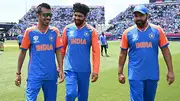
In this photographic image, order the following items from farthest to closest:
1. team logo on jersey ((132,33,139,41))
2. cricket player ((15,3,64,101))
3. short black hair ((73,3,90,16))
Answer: short black hair ((73,3,90,16))
team logo on jersey ((132,33,139,41))
cricket player ((15,3,64,101))

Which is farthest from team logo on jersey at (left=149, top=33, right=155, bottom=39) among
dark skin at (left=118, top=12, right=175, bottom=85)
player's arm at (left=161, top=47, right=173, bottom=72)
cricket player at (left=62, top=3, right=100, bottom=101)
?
cricket player at (left=62, top=3, right=100, bottom=101)

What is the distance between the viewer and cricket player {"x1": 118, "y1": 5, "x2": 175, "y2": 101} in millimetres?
5770

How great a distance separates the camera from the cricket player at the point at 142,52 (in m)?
5.77

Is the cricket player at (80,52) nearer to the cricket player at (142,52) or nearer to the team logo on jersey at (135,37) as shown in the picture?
the cricket player at (142,52)

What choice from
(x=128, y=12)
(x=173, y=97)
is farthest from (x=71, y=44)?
(x=128, y=12)

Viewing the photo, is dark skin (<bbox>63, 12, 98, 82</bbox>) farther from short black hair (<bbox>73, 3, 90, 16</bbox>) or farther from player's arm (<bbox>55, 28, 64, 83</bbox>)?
player's arm (<bbox>55, 28, 64, 83</bbox>)

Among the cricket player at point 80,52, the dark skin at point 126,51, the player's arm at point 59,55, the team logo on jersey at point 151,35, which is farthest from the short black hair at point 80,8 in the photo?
the team logo on jersey at point 151,35

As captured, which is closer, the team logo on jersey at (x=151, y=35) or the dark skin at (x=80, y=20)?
the team logo on jersey at (x=151, y=35)

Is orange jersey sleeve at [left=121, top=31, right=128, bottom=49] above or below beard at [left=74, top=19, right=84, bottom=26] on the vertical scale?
below

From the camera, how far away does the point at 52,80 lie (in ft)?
19.0

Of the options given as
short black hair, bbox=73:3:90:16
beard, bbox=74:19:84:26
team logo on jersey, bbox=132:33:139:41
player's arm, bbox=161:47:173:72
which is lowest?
player's arm, bbox=161:47:173:72

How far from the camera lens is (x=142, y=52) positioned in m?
5.80

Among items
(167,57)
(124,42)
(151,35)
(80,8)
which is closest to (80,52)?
(80,8)

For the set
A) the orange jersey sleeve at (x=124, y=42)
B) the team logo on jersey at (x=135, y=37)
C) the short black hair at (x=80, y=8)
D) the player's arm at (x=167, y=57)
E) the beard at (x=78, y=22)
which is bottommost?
the player's arm at (x=167, y=57)
